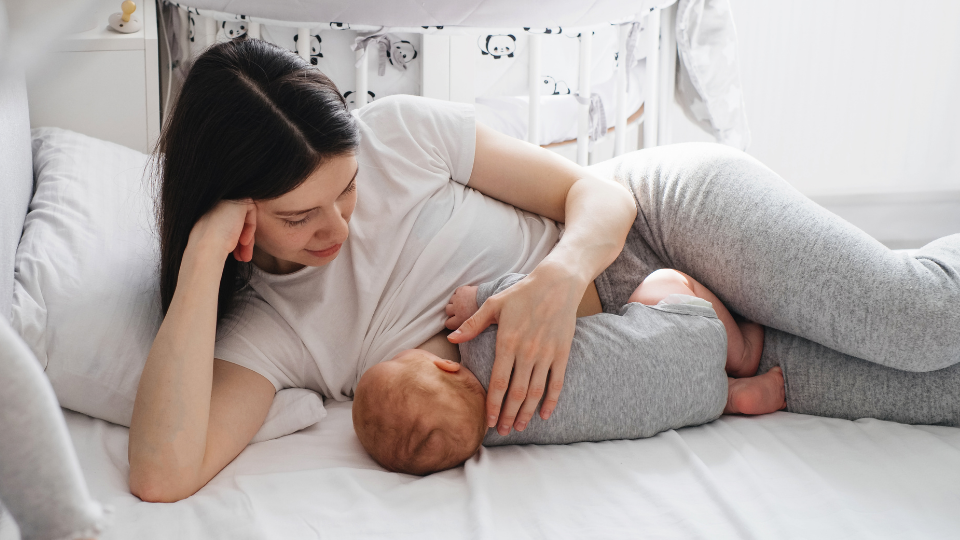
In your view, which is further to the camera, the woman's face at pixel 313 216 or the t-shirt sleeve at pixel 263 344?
the t-shirt sleeve at pixel 263 344

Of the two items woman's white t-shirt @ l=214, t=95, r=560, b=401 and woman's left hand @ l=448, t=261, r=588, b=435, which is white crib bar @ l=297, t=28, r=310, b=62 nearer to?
woman's white t-shirt @ l=214, t=95, r=560, b=401

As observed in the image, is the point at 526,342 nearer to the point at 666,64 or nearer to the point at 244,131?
the point at 244,131

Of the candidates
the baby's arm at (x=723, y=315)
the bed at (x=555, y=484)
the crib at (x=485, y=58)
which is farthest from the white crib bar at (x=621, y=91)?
the bed at (x=555, y=484)

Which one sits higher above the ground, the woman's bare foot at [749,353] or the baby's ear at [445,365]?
the baby's ear at [445,365]

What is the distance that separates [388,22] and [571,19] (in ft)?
0.53

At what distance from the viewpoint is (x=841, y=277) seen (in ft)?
3.18

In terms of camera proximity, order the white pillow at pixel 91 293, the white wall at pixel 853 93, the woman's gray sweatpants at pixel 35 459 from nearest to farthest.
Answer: the woman's gray sweatpants at pixel 35 459 < the white pillow at pixel 91 293 < the white wall at pixel 853 93

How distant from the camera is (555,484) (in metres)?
0.87

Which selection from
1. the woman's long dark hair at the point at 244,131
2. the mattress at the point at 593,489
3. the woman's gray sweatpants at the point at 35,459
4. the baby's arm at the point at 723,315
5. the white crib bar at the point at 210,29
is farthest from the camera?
the white crib bar at the point at 210,29

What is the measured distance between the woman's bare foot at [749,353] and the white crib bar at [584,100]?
1.64 ft

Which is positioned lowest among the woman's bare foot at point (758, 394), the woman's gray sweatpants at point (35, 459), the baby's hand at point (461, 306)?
the woman's bare foot at point (758, 394)

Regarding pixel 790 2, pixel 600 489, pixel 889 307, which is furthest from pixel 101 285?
pixel 790 2

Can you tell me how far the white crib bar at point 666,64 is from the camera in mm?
1612

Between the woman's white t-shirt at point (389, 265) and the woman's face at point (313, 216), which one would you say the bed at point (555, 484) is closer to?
the woman's white t-shirt at point (389, 265)
